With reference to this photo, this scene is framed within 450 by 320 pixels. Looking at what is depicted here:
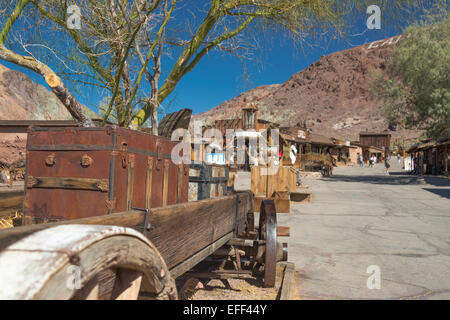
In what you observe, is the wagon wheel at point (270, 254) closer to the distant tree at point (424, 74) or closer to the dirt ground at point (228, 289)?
the dirt ground at point (228, 289)

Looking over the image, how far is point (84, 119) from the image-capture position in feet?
12.4

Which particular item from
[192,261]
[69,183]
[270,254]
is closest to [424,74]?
[270,254]

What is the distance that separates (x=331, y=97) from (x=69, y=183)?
15534 cm

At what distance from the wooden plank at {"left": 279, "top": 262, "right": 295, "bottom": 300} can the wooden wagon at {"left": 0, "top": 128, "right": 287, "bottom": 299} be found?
0.57 ft

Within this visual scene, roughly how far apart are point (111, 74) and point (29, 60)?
185 centimetres

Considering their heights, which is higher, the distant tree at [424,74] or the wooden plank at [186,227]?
the distant tree at [424,74]

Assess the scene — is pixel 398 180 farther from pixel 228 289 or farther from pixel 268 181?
pixel 228 289

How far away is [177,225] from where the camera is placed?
1.91m

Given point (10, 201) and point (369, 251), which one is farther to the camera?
point (369, 251)

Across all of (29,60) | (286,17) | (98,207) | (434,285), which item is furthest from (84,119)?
(434,285)

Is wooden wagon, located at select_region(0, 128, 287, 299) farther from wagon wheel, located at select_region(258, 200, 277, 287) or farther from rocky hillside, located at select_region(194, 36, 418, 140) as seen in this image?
rocky hillside, located at select_region(194, 36, 418, 140)

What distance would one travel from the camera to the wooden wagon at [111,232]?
788mm

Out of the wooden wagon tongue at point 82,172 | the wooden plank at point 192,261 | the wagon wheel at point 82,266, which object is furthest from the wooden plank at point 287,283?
the wagon wheel at point 82,266

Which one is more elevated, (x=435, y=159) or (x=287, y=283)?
(x=435, y=159)
